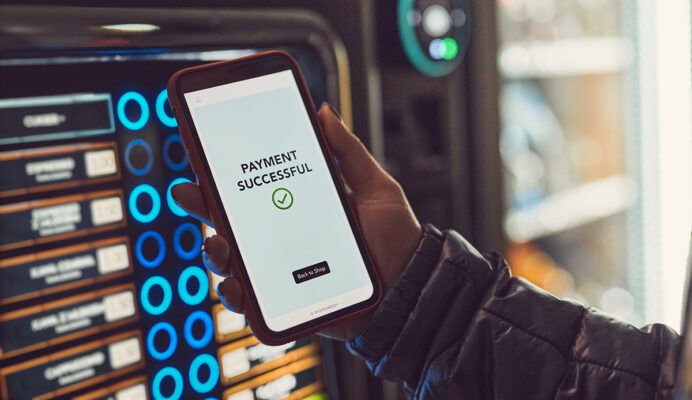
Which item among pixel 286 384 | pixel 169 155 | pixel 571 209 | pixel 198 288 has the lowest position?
pixel 571 209

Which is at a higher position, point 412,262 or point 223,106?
point 223,106

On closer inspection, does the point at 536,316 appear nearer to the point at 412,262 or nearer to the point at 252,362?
the point at 412,262

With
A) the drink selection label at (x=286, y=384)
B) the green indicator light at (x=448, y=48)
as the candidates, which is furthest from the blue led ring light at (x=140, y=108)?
the green indicator light at (x=448, y=48)

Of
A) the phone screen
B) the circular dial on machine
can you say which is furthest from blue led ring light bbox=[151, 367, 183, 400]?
the circular dial on machine

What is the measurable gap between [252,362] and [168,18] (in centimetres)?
33

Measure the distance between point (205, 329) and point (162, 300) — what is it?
0.05m

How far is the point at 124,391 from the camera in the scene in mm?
565

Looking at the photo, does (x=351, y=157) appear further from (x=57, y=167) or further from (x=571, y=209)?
(x=571, y=209)

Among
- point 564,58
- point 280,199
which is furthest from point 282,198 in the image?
point 564,58

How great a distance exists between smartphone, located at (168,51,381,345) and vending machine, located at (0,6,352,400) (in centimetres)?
4

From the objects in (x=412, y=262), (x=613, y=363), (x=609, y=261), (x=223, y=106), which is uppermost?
(x=223, y=106)

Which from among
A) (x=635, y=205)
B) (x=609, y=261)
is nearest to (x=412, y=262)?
(x=635, y=205)

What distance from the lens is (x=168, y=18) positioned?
57 centimetres

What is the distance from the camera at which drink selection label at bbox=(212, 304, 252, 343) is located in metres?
0.63
